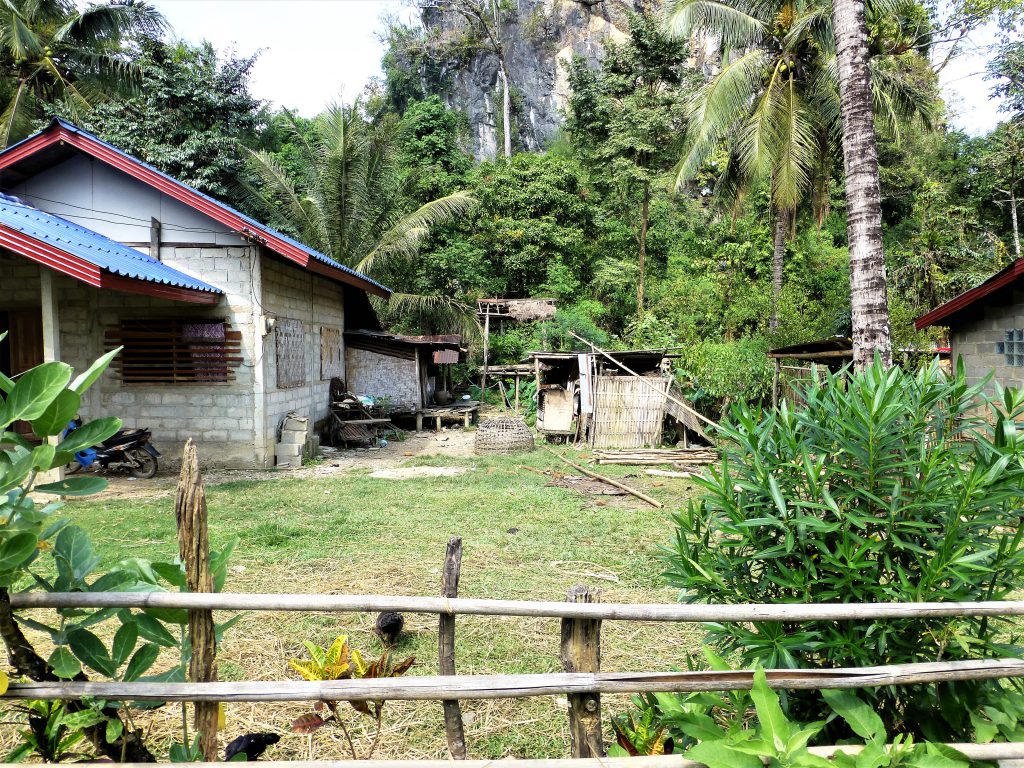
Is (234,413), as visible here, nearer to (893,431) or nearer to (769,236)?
(893,431)

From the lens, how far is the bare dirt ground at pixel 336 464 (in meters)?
9.24

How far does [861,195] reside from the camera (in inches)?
237

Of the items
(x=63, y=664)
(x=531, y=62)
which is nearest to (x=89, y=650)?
(x=63, y=664)

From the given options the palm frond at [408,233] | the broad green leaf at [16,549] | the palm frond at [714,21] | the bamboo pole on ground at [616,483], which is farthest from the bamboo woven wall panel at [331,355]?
the broad green leaf at [16,549]

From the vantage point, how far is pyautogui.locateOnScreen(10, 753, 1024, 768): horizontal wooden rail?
2074 millimetres

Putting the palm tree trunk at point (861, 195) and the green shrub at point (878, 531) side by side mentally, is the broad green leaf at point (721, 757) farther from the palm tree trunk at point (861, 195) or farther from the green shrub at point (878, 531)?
the palm tree trunk at point (861, 195)

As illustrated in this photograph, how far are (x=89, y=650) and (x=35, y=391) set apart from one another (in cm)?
85

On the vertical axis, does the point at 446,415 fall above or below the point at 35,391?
below

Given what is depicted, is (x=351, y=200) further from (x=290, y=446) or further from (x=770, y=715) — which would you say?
(x=770, y=715)

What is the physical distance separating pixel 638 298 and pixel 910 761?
73.2 feet

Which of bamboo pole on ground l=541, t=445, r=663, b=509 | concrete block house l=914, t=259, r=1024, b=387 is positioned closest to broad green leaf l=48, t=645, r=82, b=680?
bamboo pole on ground l=541, t=445, r=663, b=509

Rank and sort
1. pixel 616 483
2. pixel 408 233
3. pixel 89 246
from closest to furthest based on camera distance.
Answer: pixel 89 246, pixel 616 483, pixel 408 233

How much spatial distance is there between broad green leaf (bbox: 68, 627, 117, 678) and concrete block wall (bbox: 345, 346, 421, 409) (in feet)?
47.3

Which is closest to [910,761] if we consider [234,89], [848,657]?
[848,657]
